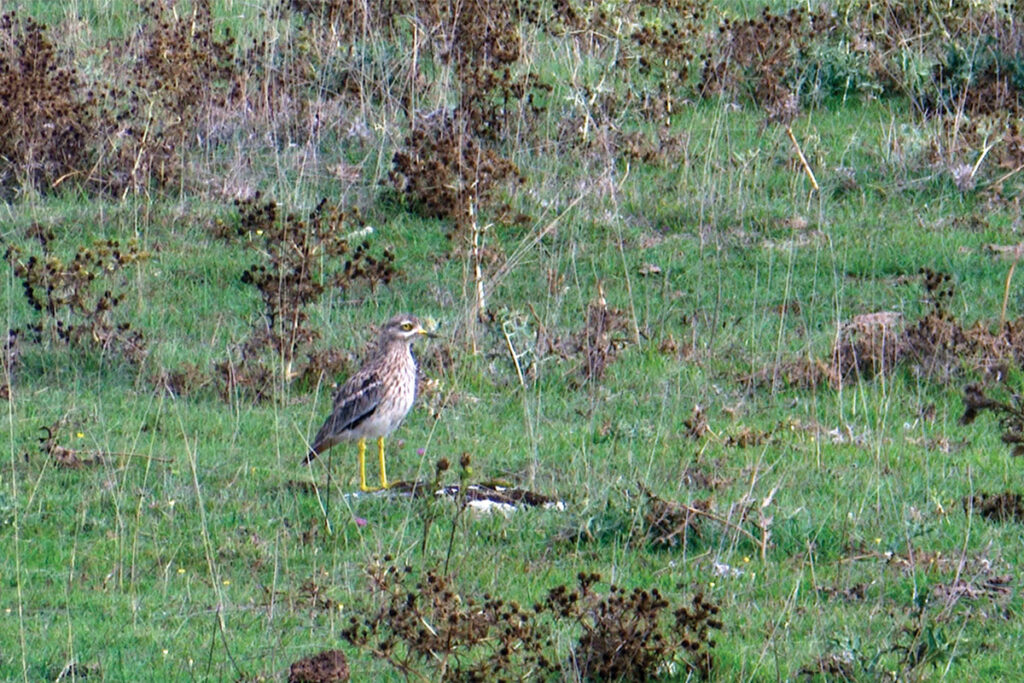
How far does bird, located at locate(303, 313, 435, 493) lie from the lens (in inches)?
317

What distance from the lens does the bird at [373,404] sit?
8055mm

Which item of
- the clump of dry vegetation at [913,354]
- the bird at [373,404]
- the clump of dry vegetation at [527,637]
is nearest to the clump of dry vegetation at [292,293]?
the bird at [373,404]

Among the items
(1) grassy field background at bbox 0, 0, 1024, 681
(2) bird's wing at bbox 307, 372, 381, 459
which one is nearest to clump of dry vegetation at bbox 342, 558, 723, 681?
(1) grassy field background at bbox 0, 0, 1024, 681

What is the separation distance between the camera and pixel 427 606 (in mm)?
5887

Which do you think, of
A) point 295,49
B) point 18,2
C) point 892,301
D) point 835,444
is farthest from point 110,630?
point 18,2

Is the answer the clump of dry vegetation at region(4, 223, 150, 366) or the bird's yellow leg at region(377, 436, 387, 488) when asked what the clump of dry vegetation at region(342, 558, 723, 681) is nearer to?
the bird's yellow leg at region(377, 436, 387, 488)

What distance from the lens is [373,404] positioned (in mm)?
8062

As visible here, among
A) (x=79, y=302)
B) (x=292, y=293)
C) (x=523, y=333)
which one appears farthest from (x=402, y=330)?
(x=79, y=302)

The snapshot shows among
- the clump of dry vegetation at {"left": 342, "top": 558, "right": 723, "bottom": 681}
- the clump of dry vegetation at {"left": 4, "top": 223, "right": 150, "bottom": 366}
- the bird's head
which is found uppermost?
the clump of dry vegetation at {"left": 342, "top": 558, "right": 723, "bottom": 681}

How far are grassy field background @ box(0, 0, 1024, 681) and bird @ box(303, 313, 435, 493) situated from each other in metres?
0.18

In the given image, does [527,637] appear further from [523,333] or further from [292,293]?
[292,293]

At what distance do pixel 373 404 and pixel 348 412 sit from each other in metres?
0.12

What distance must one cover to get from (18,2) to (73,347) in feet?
19.2

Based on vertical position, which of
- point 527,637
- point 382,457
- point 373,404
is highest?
point 527,637
